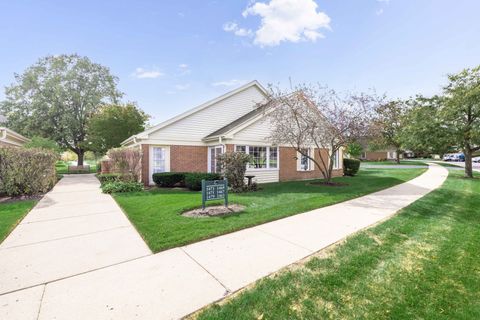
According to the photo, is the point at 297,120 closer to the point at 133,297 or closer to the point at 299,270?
the point at 299,270

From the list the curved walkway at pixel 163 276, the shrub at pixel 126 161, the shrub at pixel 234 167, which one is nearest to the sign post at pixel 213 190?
the curved walkway at pixel 163 276

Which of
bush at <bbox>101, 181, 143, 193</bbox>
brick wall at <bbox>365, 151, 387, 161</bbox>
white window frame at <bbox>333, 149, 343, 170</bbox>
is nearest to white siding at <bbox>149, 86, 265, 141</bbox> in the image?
bush at <bbox>101, 181, 143, 193</bbox>

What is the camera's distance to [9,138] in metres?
16.5

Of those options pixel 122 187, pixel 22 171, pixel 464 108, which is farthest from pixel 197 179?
pixel 464 108

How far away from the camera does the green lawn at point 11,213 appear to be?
211 inches

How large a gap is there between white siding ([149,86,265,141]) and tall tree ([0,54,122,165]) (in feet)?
59.1

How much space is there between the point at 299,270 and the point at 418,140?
18360 millimetres

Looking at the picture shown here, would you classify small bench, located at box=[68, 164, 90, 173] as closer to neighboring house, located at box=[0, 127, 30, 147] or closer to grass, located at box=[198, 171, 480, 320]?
neighboring house, located at box=[0, 127, 30, 147]

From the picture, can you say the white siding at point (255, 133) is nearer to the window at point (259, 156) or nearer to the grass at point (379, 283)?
the window at point (259, 156)

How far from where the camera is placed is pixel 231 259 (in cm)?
381

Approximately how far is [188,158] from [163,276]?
35.7 ft

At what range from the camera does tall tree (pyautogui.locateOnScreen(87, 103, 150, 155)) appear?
71.9 feet

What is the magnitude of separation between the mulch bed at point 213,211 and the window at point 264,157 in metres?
6.40

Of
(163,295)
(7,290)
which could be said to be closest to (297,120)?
(163,295)
